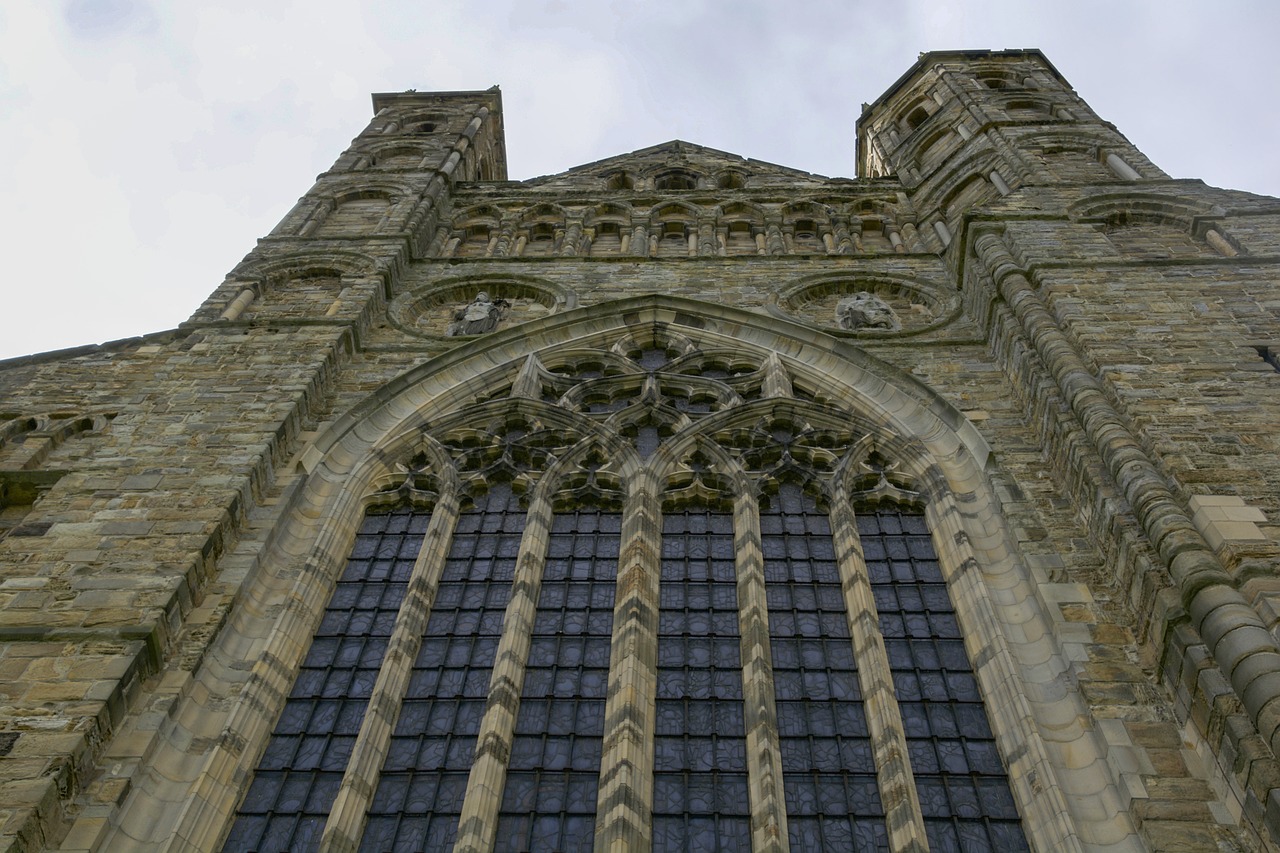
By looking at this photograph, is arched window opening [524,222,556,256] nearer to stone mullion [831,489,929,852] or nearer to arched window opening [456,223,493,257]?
arched window opening [456,223,493,257]

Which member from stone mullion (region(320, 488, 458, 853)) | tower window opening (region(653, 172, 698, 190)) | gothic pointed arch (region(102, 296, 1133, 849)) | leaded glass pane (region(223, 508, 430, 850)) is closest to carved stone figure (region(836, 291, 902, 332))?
gothic pointed arch (region(102, 296, 1133, 849))

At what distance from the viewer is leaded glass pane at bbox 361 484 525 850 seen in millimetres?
7477

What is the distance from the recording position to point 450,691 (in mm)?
8570

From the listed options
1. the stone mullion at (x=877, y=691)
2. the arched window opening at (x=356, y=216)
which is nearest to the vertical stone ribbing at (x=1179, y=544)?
the stone mullion at (x=877, y=691)

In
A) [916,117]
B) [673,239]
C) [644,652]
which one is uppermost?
[916,117]

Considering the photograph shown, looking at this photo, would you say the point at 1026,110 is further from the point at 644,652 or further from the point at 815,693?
the point at 644,652

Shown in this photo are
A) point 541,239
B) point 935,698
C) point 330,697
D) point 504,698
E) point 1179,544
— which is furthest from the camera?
point 541,239

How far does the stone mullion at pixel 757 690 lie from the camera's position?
7242mm

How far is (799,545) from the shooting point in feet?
33.6

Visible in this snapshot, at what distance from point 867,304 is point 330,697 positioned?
8.41m

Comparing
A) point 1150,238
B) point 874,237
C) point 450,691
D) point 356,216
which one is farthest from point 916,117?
point 450,691

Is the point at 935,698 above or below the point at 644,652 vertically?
below

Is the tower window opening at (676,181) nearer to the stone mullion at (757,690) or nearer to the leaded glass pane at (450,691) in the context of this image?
the leaded glass pane at (450,691)

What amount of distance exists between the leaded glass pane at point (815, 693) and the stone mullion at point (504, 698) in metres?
1.81
